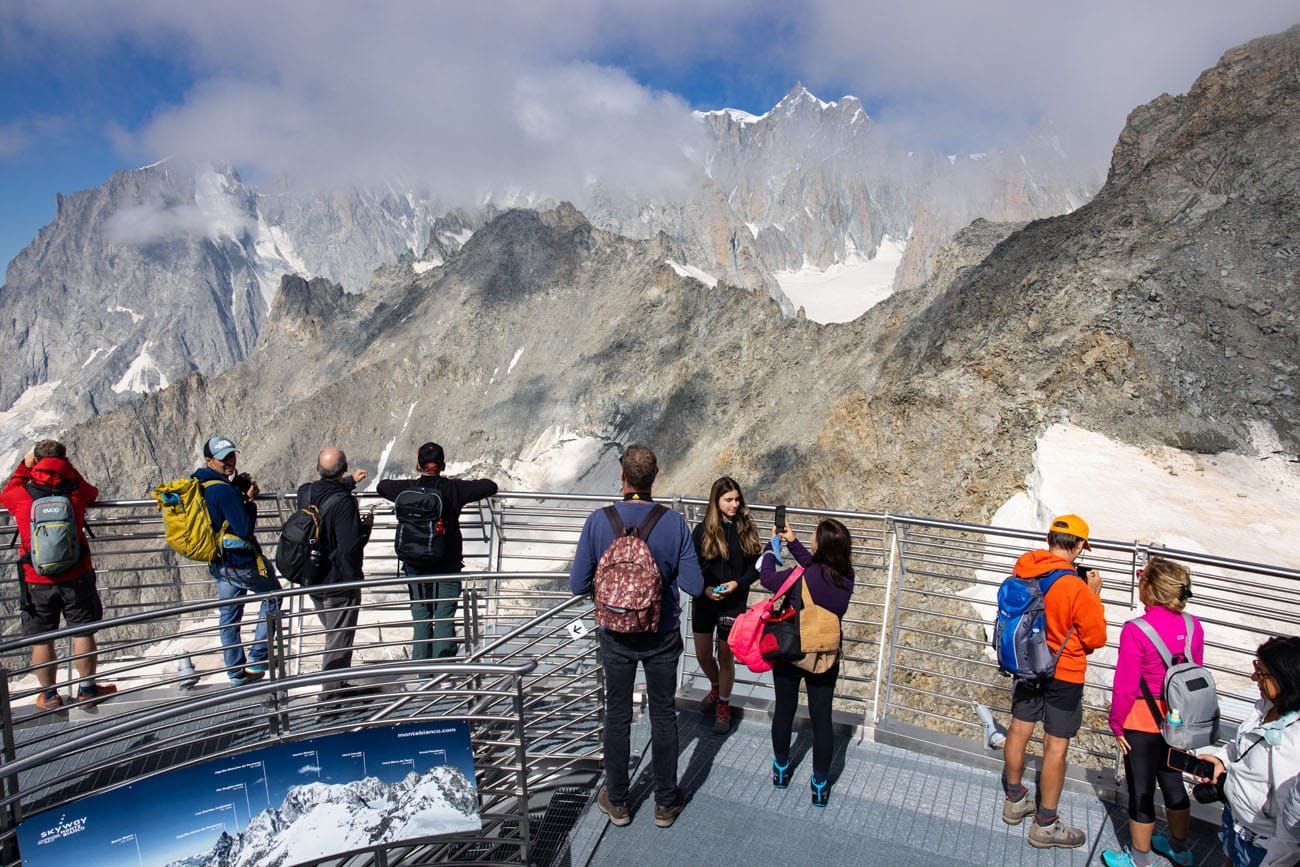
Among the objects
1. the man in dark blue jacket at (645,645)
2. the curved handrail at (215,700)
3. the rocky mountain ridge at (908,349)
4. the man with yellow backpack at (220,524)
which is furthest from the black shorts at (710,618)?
the rocky mountain ridge at (908,349)

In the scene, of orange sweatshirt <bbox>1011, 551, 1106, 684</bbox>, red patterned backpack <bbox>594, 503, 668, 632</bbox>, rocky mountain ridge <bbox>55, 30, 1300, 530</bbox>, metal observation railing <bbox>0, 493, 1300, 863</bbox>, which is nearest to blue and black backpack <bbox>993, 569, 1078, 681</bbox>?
orange sweatshirt <bbox>1011, 551, 1106, 684</bbox>

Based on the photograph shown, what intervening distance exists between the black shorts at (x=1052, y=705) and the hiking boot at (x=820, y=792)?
1.10m

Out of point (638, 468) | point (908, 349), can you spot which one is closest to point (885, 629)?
point (638, 468)

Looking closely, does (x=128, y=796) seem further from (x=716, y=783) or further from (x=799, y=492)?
(x=799, y=492)

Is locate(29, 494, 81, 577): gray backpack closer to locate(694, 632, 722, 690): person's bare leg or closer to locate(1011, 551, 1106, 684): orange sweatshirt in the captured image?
locate(694, 632, 722, 690): person's bare leg

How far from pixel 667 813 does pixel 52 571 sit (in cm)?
453

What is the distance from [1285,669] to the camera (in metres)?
3.03

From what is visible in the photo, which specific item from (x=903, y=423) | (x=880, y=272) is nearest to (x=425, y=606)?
(x=903, y=423)

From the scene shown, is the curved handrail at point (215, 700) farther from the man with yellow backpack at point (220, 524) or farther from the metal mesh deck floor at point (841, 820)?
the man with yellow backpack at point (220, 524)

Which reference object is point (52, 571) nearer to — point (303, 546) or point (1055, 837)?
point (303, 546)

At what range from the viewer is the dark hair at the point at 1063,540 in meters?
3.97

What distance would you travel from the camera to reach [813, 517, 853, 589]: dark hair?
413 cm

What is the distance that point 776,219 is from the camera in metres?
176

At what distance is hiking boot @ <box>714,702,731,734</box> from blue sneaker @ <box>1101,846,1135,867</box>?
2.18 metres
